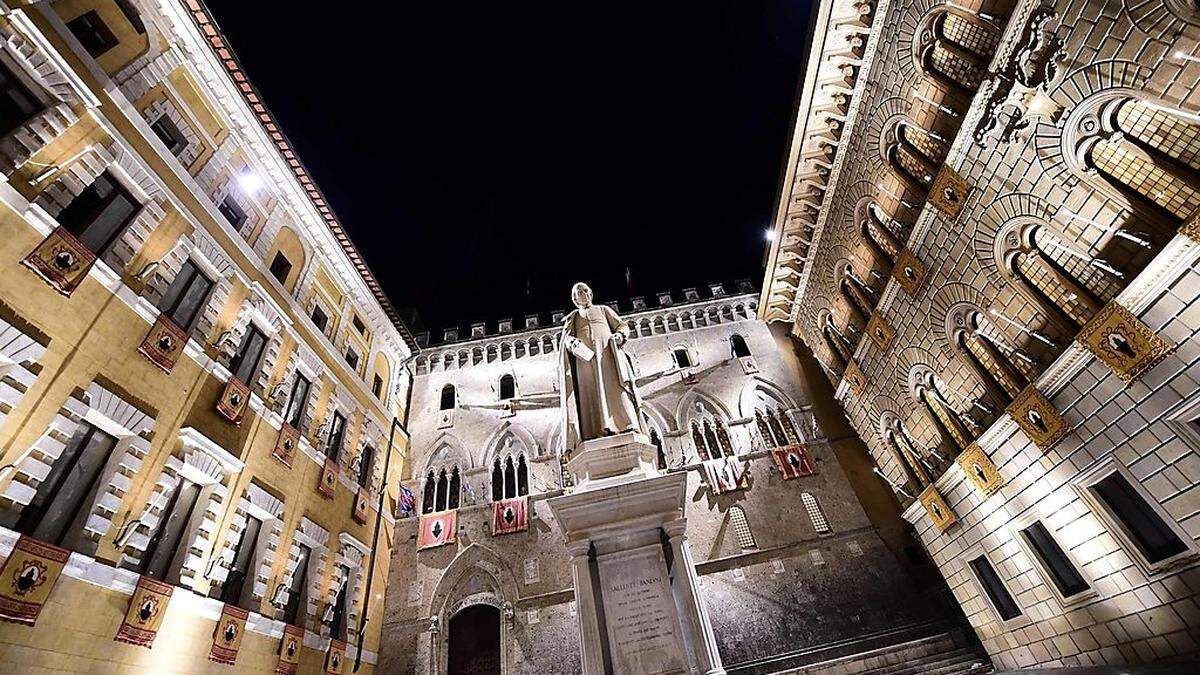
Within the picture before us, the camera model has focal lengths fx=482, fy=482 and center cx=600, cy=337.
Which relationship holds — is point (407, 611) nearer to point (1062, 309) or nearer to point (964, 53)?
point (1062, 309)

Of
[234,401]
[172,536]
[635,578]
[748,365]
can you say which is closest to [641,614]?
[635,578]

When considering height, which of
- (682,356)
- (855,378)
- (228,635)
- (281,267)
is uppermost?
(682,356)

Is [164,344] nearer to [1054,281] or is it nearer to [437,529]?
[437,529]

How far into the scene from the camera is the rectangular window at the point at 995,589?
546 inches

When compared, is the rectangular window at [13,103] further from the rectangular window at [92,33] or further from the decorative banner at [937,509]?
the decorative banner at [937,509]

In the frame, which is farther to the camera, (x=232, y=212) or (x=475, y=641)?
(x=475, y=641)

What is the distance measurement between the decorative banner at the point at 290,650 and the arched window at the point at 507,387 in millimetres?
13464

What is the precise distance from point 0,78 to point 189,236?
13.9 ft

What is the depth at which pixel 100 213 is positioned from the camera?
10.4 m

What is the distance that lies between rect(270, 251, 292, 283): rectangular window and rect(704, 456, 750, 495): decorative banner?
724 inches

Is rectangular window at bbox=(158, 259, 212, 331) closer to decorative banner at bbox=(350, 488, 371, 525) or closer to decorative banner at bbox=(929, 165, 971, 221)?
decorative banner at bbox=(350, 488, 371, 525)

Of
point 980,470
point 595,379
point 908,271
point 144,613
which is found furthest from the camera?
point 908,271

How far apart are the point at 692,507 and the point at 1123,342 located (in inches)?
584

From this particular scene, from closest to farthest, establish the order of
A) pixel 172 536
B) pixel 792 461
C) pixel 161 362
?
pixel 172 536, pixel 161 362, pixel 792 461
